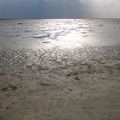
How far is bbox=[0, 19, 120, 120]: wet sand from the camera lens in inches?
252

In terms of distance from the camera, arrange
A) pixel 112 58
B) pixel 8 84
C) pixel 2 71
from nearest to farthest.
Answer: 1. pixel 8 84
2. pixel 2 71
3. pixel 112 58

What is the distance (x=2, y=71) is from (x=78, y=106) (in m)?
3.82

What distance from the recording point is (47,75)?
9.23m

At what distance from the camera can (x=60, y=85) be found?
8.20 meters

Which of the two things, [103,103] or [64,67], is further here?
[64,67]

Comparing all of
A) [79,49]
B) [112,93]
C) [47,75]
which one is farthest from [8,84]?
[79,49]

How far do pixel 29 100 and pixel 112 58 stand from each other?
16.9 feet

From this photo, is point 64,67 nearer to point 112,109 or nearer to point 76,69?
point 76,69

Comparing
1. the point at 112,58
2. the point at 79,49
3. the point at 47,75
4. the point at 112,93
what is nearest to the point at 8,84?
the point at 47,75

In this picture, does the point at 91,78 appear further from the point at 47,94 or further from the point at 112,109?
the point at 112,109

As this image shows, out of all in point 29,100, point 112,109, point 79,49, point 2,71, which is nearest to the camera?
point 112,109

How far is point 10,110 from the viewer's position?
6559mm

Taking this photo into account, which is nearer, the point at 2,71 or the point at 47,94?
the point at 47,94

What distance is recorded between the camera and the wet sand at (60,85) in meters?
6.39
